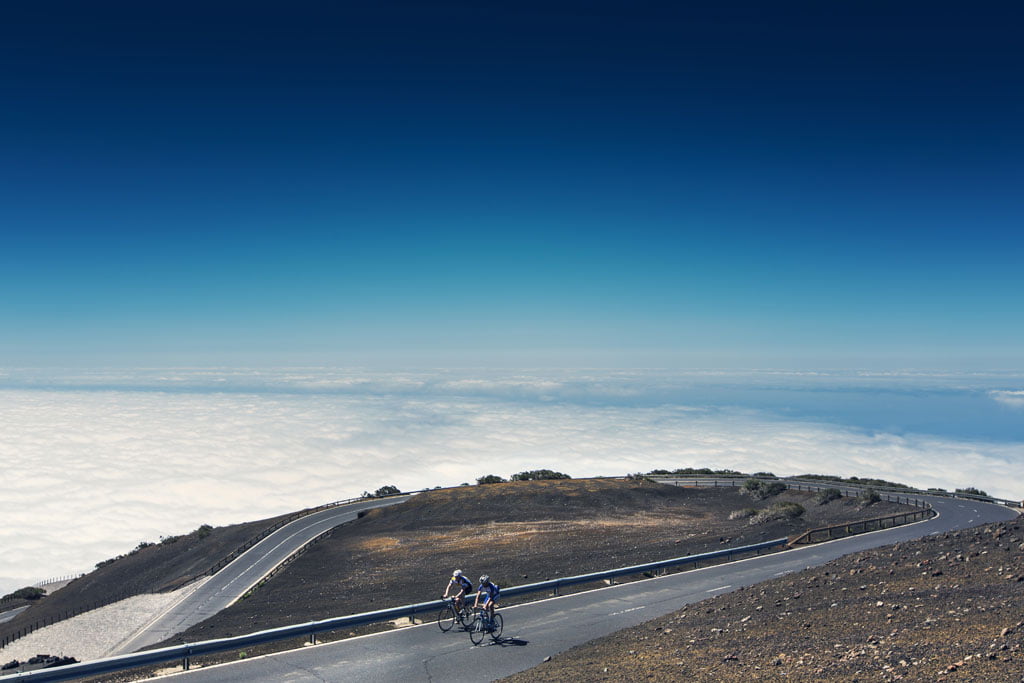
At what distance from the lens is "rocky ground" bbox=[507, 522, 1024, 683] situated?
9.40 metres

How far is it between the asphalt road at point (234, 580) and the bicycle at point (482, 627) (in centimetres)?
1641

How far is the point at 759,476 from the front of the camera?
222 feet

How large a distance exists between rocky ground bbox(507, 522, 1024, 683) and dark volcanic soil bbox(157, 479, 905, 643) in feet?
34.9

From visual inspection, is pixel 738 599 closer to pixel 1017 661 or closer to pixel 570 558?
pixel 1017 661

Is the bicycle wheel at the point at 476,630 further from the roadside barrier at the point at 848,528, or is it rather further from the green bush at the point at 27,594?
the green bush at the point at 27,594

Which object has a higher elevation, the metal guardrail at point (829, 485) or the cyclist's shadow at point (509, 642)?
the cyclist's shadow at point (509, 642)

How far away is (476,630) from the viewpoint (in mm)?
14547

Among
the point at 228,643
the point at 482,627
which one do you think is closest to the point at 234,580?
the point at 228,643

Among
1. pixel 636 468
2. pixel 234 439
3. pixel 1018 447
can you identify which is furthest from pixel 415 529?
pixel 1018 447

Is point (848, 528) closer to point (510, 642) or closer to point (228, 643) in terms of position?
point (510, 642)

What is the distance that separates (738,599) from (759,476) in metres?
55.9

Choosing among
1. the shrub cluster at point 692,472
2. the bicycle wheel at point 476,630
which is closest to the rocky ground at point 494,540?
the bicycle wheel at point 476,630

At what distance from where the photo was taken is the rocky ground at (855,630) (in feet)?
30.8

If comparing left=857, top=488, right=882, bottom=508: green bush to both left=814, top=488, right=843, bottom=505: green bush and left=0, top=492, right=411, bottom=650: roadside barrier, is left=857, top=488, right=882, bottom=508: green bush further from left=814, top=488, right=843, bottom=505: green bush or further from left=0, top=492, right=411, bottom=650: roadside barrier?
left=0, top=492, right=411, bottom=650: roadside barrier
